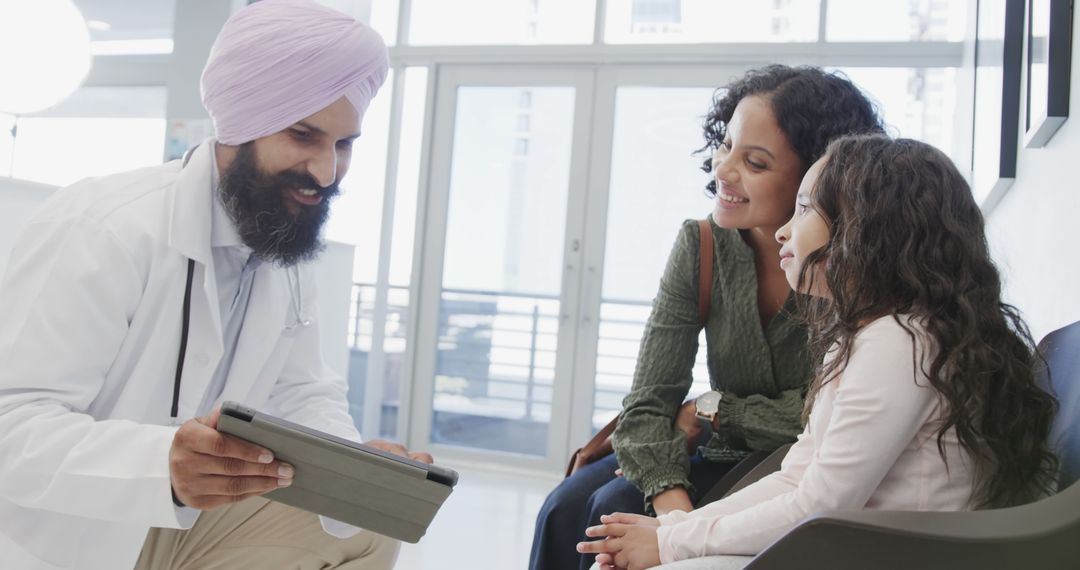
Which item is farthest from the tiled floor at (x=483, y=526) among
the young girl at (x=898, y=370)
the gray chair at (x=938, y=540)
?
the gray chair at (x=938, y=540)

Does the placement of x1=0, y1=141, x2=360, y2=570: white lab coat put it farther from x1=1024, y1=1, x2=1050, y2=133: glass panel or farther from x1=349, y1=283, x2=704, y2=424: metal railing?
x1=349, y1=283, x2=704, y2=424: metal railing

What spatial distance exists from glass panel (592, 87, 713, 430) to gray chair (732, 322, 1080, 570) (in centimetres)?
401

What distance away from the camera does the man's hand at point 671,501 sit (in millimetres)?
1422

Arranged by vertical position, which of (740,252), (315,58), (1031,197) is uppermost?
(315,58)

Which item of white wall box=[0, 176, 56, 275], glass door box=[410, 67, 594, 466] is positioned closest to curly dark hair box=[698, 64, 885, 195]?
white wall box=[0, 176, 56, 275]

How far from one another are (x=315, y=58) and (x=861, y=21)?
3.80m

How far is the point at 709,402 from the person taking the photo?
5.14 feet

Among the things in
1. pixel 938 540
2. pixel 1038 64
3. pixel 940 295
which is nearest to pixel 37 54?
pixel 1038 64

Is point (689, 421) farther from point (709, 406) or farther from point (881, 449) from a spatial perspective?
point (881, 449)

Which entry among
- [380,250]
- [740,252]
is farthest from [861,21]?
[740,252]

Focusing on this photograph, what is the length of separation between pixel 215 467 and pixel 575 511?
2.19 feet

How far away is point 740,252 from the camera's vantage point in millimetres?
1627

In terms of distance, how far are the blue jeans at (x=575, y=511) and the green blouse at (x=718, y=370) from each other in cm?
4

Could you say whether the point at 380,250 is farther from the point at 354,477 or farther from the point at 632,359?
the point at 354,477
